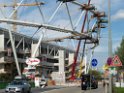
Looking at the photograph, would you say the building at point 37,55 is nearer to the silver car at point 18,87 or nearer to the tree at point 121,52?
the tree at point 121,52

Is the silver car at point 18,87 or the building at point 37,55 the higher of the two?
the building at point 37,55

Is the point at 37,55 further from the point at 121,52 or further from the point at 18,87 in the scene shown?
the point at 18,87

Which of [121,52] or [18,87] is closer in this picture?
[18,87]

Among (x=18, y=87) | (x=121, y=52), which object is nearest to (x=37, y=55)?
(x=121, y=52)

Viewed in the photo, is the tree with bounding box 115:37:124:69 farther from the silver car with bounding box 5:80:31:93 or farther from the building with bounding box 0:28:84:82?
the building with bounding box 0:28:84:82

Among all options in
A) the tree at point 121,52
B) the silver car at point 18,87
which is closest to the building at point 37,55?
the tree at point 121,52

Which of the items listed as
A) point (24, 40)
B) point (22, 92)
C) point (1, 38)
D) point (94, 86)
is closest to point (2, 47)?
point (1, 38)

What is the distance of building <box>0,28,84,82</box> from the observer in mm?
113125

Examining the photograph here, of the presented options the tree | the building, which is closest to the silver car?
the tree

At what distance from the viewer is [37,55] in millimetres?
132875

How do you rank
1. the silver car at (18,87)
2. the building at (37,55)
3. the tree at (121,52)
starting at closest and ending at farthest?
the silver car at (18,87), the tree at (121,52), the building at (37,55)

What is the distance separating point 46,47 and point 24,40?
2296 centimetres

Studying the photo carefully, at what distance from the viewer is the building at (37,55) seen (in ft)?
371

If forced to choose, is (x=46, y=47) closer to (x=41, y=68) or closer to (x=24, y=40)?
(x=41, y=68)
